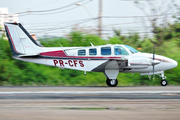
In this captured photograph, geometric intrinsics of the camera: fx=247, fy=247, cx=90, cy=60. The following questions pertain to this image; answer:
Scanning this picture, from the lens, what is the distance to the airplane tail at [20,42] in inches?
536

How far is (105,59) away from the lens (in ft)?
40.8

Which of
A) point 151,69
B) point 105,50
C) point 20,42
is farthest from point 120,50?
point 20,42

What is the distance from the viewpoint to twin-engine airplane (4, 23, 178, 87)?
12234 millimetres

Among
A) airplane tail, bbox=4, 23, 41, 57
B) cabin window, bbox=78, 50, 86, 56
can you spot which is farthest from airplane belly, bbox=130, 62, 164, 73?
airplane tail, bbox=4, 23, 41, 57

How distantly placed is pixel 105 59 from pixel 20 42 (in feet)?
16.1

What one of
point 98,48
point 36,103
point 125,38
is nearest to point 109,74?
point 98,48

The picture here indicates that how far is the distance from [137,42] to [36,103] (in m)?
13.5

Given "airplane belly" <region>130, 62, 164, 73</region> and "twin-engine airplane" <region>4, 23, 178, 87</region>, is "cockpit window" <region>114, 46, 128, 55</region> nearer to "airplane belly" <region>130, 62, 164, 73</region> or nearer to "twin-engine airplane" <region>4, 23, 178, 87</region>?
"twin-engine airplane" <region>4, 23, 178, 87</region>

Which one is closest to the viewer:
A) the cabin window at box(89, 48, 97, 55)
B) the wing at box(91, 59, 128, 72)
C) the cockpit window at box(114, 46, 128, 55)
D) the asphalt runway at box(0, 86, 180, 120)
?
the asphalt runway at box(0, 86, 180, 120)

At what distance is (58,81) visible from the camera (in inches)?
625

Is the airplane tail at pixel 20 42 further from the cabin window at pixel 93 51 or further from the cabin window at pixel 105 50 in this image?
the cabin window at pixel 105 50

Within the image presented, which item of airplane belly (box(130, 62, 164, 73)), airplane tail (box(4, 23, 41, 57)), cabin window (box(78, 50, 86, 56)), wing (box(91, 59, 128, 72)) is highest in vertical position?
airplane tail (box(4, 23, 41, 57))

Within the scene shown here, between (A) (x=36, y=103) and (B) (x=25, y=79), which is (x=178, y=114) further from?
(B) (x=25, y=79)

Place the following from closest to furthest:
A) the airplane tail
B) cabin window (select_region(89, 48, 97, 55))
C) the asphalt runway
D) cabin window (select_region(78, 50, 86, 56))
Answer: the asphalt runway → cabin window (select_region(89, 48, 97, 55)) → cabin window (select_region(78, 50, 86, 56)) → the airplane tail
